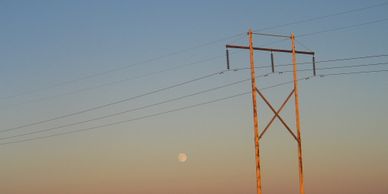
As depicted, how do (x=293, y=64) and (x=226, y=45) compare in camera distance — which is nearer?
(x=226, y=45)

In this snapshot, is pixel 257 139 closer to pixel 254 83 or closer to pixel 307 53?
pixel 254 83

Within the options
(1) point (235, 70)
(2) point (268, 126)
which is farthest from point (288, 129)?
(1) point (235, 70)

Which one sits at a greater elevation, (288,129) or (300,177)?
(288,129)

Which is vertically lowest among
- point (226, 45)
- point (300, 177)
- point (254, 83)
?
point (300, 177)

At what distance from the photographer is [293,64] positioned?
160 feet

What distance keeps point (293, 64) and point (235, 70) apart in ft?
21.4

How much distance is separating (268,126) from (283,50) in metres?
6.89

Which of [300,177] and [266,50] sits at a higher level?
[266,50]

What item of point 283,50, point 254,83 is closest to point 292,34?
A: point 283,50

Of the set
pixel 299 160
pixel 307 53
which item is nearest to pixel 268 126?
pixel 299 160

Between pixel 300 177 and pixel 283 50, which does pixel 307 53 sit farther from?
pixel 300 177

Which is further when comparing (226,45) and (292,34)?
(292,34)

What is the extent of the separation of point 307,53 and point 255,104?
24.2ft

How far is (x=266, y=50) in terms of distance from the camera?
46906mm
